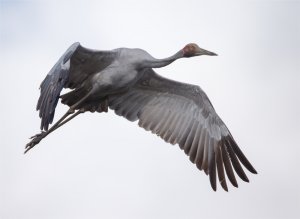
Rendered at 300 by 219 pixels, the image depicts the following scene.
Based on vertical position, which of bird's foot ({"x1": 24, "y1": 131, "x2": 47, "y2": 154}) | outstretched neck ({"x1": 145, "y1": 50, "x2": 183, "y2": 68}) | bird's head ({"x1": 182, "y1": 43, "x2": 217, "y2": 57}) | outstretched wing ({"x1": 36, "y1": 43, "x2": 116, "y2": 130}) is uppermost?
bird's head ({"x1": 182, "y1": 43, "x2": 217, "y2": 57})

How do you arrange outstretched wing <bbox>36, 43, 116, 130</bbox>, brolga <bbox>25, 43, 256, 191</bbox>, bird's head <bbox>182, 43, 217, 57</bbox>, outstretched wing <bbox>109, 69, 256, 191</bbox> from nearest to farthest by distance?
outstretched wing <bbox>36, 43, 116, 130</bbox> → brolga <bbox>25, 43, 256, 191</bbox> → bird's head <bbox>182, 43, 217, 57</bbox> → outstretched wing <bbox>109, 69, 256, 191</bbox>

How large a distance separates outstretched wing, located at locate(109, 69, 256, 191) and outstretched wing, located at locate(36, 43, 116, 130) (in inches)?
39.1

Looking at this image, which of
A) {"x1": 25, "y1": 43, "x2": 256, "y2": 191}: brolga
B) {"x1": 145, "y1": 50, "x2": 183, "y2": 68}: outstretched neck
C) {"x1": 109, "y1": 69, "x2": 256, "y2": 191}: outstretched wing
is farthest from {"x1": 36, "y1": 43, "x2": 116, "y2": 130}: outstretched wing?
{"x1": 109, "y1": 69, "x2": 256, "y2": 191}: outstretched wing

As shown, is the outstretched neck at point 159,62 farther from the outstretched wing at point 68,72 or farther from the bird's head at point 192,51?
the outstretched wing at point 68,72

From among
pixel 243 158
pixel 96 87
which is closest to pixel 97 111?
pixel 96 87

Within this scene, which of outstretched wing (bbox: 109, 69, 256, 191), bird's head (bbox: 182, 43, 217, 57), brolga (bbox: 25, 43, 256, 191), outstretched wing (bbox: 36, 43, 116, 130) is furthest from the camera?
outstretched wing (bbox: 109, 69, 256, 191)

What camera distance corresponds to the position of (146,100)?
2028cm

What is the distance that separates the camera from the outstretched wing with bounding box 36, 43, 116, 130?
17.7 m

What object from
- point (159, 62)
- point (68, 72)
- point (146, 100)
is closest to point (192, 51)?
point (159, 62)

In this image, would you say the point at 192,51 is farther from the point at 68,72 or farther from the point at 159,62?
the point at 68,72

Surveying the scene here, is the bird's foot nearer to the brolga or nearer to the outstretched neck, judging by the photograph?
the brolga

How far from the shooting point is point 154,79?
1988cm

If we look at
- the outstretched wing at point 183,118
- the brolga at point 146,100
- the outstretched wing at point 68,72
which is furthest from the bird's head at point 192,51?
the outstretched wing at point 68,72

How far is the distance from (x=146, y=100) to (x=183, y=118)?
1002 millimetres
